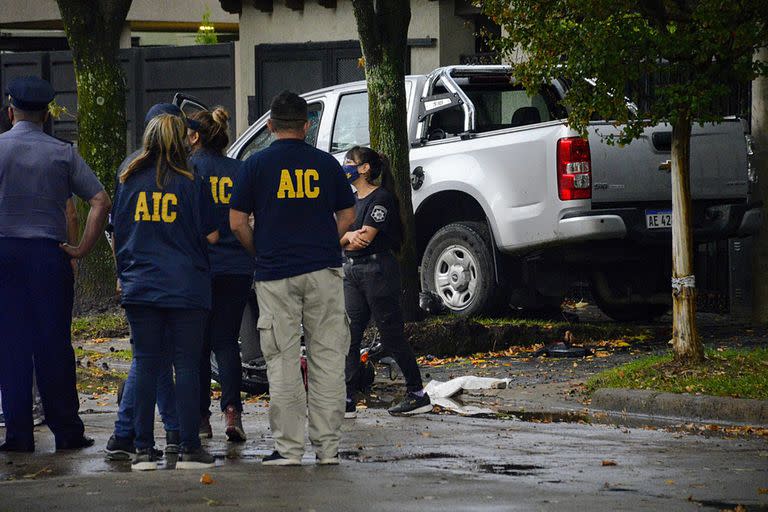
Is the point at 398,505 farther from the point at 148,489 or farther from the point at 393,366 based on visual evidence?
the point at 393,366

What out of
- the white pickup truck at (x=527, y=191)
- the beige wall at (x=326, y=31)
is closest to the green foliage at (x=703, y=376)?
the white pickup truck at (x=527, y=191)

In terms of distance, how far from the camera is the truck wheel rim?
14133 mm

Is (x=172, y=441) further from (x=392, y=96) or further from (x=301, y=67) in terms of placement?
(x=301, y=67)

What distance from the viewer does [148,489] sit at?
6.93 meters

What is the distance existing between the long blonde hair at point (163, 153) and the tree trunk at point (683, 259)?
13.4 ft

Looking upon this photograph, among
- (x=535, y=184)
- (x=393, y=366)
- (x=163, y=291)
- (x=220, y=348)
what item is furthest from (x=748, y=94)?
(x=163, y=291)

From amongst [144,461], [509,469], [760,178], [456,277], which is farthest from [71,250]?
[760,178]

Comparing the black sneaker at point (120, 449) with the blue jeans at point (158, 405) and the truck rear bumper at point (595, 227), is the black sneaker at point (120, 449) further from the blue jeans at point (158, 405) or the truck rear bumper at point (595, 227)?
the truck rear bumper at point (595, 227)

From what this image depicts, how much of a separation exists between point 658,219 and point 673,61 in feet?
8.84

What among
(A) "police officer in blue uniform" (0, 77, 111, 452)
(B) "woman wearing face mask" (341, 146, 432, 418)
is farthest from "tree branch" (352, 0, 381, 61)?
(A) "police officer in blue uniform" (0, 77, 111, 452)

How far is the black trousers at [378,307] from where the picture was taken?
32.6 feet

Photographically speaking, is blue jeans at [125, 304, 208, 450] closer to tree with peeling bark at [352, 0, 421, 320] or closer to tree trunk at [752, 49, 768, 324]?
tree with peeling bark at [352, 0, 421, 320]

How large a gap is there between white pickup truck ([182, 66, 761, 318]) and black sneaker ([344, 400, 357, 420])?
370 cm

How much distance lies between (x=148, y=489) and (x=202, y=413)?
209 centimetres
